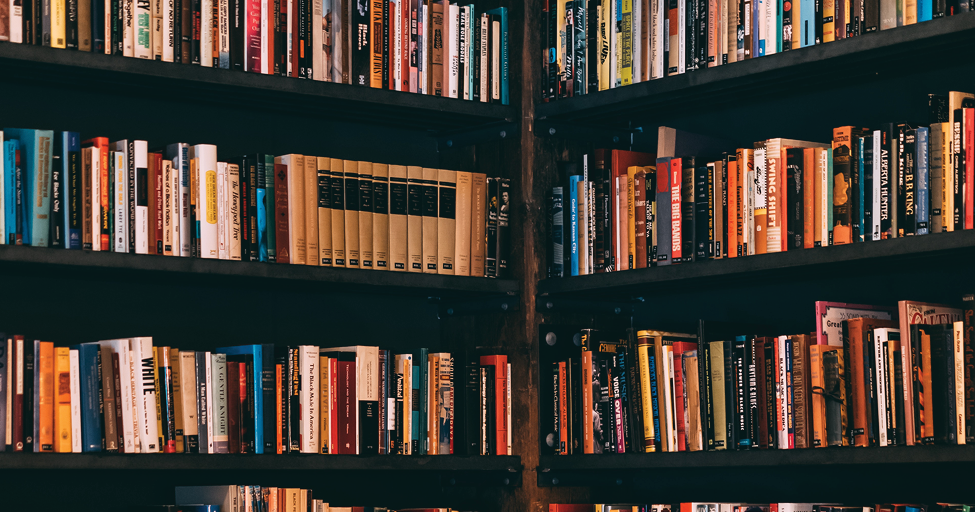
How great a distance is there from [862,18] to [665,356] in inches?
31.7

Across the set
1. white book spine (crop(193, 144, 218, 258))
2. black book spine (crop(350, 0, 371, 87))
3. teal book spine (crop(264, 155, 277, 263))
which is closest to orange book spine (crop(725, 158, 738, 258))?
black book spine (crop(350, 0, 371, 87))

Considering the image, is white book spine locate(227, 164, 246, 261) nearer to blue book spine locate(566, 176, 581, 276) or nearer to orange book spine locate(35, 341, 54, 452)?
orange book spine locate(35, 341, 54, 452)

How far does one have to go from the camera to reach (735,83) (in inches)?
107

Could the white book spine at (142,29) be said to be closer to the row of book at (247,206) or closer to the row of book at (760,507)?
the row of book at (247,206)

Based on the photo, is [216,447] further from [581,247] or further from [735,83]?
[735,83]

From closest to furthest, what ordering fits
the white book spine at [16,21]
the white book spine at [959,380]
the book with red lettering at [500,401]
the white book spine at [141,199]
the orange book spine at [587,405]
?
the white book spine at [959,380] < the white book spine at [16,21] < the white book spine at [141,199] < the orange book spine at [587,405] < the book with red lettering at [500,401]

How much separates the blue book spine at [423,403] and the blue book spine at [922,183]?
1.13 m

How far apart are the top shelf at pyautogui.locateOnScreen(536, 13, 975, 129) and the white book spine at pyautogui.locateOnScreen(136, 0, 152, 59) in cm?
94

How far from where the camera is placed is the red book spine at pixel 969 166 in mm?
2285

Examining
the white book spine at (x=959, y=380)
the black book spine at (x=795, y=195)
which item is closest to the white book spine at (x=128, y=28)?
the black book spine at (x=795, y=195)

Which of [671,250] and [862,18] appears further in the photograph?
[671,250]

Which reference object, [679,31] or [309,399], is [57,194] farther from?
[679,31]

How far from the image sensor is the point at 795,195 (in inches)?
99.7

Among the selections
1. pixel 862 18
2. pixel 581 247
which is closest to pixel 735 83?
pixel 862 18
